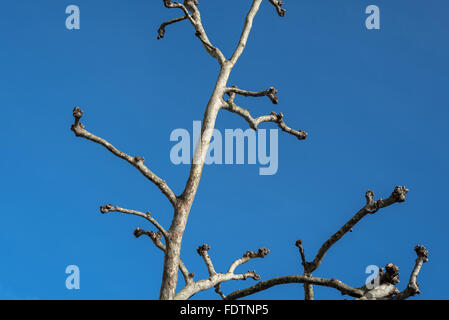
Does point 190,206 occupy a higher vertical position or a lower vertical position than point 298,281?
higher

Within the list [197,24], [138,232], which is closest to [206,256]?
[138,232]

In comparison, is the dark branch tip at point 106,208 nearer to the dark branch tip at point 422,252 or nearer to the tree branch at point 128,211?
the tree branch at point 128,211

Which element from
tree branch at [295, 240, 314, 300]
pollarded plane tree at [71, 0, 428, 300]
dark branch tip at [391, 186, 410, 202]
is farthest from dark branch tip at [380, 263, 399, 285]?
tree branch at [295, 240, 314, 300]

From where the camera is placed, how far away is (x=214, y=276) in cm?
701

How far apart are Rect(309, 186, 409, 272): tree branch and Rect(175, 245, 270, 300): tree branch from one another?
1070mm

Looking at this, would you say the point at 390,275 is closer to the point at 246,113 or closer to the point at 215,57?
the point at 246,113

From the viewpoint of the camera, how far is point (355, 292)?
5352 millimetres

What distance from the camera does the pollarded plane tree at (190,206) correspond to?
17.8ft

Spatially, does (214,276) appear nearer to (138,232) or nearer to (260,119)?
(138,232)

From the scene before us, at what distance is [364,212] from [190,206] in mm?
2541

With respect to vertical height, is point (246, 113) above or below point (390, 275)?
above
